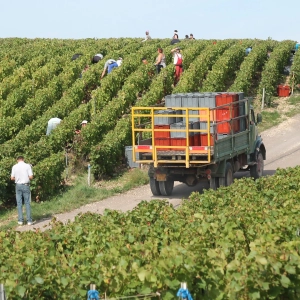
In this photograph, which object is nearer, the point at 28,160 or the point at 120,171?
the point at 28,160

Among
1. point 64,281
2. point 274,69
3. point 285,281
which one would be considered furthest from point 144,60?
point 285,281

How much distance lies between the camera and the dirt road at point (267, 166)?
19781 mm

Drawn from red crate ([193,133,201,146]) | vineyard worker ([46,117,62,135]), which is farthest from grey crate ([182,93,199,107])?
vineyard worker ([46,117,62,135])

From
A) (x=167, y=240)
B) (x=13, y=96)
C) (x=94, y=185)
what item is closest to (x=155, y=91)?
(x=13, y=96)

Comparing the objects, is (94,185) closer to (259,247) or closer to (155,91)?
(155,91)

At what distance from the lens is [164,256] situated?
8734mm

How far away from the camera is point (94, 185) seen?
73.9 feet

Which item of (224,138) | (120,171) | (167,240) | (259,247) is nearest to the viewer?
(259,247)

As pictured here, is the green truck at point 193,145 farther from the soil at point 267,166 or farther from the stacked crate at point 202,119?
the soil at point 267,166

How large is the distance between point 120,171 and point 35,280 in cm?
1562

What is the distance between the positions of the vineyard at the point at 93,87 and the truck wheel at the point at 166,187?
282 cm

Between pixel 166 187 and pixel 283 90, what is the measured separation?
49.0 ft

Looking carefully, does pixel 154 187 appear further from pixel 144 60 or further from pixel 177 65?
pixel 144 60

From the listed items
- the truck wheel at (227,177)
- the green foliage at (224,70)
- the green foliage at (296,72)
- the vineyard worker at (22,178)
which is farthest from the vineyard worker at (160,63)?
the vineyard worker at (22,178)
